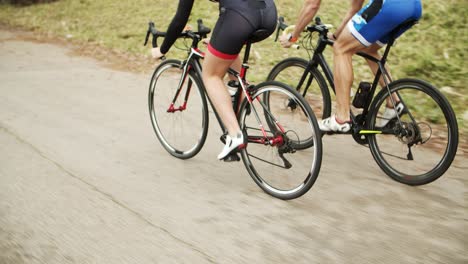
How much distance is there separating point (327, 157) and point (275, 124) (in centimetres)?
119

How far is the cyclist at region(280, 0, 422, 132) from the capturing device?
370 cm

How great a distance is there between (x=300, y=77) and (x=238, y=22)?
1601 millimetres

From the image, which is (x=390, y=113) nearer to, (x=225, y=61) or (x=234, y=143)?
(x=234, y=143)

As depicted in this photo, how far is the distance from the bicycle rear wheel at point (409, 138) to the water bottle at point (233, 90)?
1231mm

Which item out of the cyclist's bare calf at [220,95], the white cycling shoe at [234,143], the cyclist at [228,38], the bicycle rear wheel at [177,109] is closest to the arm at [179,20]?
the cyclist at [228,38]

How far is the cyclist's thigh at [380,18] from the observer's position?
3.69 metres

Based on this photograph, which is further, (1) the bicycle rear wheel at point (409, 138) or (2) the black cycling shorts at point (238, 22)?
(1) the bicycle rear wheel at point (409, 138)

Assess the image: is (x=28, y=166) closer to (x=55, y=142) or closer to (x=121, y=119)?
(x=55, y=142)

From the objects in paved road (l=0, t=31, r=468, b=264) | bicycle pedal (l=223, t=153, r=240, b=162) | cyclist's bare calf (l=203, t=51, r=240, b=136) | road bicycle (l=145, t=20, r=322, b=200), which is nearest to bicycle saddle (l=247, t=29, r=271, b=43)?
road bicycle (l=145, t=20, r=322, b=200)

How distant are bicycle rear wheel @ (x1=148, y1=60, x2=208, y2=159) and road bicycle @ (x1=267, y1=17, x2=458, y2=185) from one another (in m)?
1.02

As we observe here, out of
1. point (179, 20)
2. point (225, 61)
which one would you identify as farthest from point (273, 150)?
point (179, 20)

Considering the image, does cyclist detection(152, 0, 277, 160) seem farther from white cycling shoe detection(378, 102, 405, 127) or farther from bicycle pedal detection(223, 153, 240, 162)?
white cycling shoe detection(378, 102, 405, 127)

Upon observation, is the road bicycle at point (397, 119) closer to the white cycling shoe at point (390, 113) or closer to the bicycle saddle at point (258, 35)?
the white cycling shoe at point (390, 113)

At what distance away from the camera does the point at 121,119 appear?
5.71 meters
